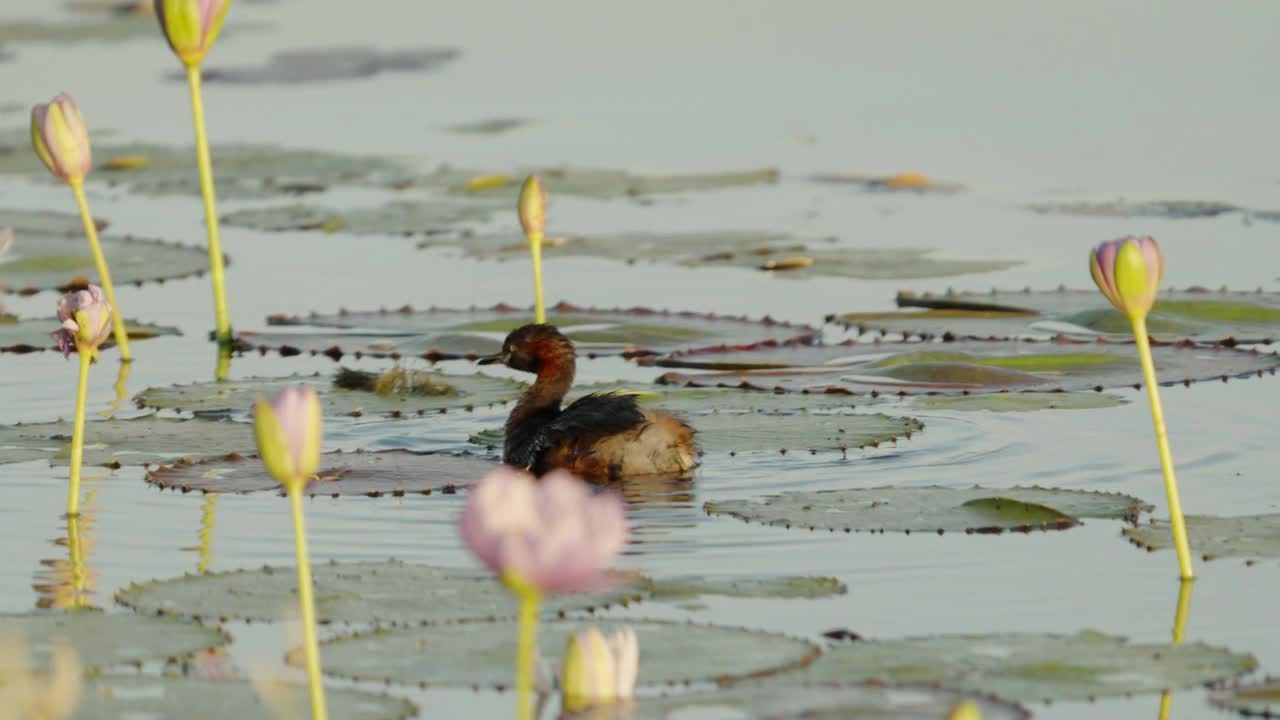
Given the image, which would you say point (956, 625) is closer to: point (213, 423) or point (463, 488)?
point (463, 488)

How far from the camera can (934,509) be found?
697 centimetres

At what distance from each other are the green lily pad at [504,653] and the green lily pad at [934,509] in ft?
5.01

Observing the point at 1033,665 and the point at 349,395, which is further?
the point at 349,395

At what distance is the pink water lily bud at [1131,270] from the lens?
5.43 m

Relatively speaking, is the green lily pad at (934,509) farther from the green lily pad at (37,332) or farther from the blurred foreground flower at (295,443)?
the green lily pad at (37,332)

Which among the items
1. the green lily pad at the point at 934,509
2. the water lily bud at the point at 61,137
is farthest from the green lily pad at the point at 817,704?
the water lily bud at the point at 61,137

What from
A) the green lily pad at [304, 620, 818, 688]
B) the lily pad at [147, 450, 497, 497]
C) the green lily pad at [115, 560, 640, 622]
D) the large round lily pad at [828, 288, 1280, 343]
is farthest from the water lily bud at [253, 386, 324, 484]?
the large round lily pad at [828, 288, 1280, 343]

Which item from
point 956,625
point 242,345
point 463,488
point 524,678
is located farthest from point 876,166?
point 524,678

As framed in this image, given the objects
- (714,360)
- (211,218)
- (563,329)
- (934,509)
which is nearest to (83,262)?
(211,218)

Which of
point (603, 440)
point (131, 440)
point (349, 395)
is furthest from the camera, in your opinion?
point (349, 395)

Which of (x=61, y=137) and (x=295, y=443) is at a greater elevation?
(x=61, y=137)

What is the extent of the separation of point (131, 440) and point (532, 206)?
1952mm

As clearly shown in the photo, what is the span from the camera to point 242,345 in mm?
10367

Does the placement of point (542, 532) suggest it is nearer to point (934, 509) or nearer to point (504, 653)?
point (504, 653)
